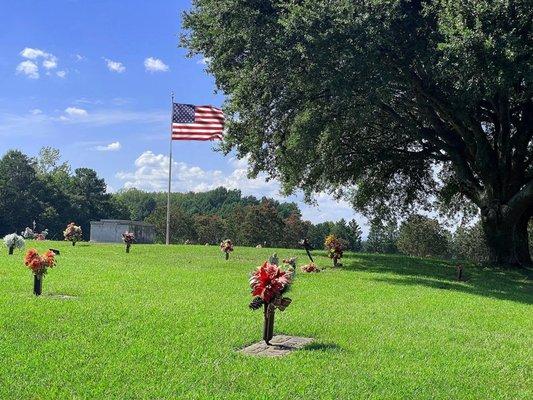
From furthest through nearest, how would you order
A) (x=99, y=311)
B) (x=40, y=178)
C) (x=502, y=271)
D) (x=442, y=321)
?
Answer: (x=40, y=178), (x=502, y=271), (x=442, y=321), (x=99, y=311)

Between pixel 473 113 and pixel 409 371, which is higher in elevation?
pixel 473 113

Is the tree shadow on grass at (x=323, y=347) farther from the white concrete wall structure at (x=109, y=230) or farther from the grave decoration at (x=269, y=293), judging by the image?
the white concrete wall structure at (x=109, y=230)

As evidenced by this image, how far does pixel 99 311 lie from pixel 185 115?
73.8ft

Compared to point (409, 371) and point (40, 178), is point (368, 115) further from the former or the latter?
point (40, 178)

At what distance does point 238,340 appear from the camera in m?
7.94

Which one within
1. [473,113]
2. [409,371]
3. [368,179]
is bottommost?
[409,371]

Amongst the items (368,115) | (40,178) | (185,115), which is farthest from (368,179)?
(40,178)

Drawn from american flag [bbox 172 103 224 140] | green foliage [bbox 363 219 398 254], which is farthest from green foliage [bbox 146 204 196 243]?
american flag [bbox 172 103 224 140]

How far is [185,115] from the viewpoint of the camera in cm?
3092

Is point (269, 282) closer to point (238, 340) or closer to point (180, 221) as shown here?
point (238, 340)

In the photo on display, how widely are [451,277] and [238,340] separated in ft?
45.5

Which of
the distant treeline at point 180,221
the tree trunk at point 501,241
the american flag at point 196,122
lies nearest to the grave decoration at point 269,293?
the tree trunk at point 501,241

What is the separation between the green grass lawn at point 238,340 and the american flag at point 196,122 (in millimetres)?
14628

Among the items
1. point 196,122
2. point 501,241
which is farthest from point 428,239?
point 501,241
